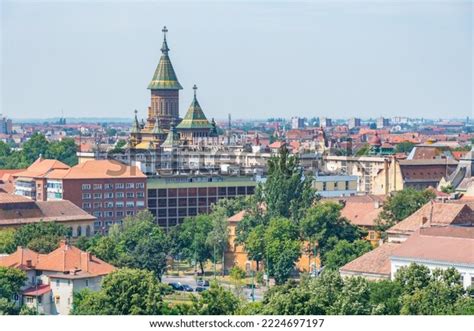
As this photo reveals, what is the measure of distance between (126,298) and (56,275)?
18.6 feet

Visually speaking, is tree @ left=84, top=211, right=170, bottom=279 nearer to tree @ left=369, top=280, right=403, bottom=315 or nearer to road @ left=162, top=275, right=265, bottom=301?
road @ left=162, top=275, right=265, bottom=301

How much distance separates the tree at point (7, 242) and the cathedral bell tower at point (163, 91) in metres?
34.6

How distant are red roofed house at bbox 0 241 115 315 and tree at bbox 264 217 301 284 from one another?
563cm

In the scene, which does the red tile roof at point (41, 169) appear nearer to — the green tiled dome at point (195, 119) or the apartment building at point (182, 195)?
the apartment building at point (182, 195)

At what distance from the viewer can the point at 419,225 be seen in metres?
45.9

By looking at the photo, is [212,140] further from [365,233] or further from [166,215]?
[365,233]

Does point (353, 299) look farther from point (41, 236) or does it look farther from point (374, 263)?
point (41, 236)

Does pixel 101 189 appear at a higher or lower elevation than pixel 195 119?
lower

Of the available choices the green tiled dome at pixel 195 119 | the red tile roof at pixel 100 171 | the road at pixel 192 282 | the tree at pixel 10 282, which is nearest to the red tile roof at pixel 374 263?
the road at pixel 192 282

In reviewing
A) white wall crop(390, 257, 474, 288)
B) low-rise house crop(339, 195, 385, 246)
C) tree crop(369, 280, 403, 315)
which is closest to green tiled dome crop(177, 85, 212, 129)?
low-rise house crop(339, 195, 385, 246)

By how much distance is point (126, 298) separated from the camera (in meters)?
36.6

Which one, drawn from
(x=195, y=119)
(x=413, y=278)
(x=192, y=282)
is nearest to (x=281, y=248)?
(x=192, y=282)
